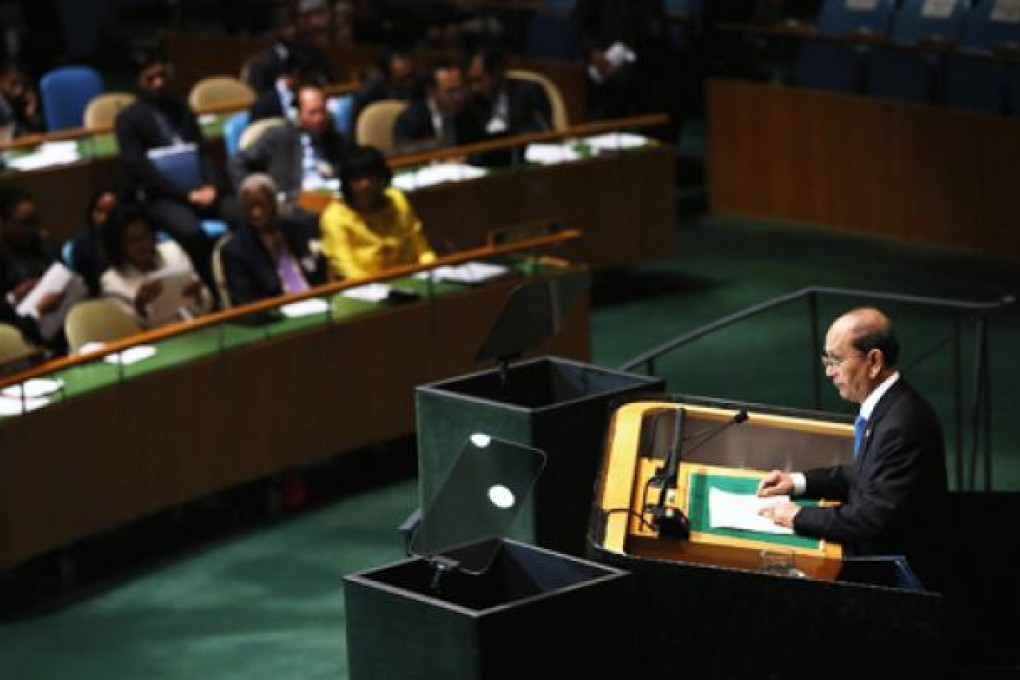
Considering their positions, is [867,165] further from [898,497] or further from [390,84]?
[898,497]

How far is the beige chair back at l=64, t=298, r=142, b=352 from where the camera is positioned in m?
8.98

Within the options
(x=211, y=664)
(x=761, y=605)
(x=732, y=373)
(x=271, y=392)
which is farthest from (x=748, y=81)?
(x=761, y=605)

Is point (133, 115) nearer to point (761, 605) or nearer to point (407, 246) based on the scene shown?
point (407, 246)

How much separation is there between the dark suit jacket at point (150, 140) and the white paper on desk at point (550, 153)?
70.9 inches

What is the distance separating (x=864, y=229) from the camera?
542 inches

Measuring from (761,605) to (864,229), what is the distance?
338 inches

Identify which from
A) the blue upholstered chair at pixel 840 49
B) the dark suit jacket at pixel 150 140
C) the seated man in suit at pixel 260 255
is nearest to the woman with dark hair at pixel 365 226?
the seated man in suit at pixel 260 255

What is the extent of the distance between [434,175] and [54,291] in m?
2.76

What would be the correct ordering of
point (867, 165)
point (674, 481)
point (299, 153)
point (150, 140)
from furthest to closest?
point (867, 165)
point (150, 140)
point (299, 153)
point (674, 481)

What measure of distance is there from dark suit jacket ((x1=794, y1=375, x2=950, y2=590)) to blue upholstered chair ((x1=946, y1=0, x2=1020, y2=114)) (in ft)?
24.7

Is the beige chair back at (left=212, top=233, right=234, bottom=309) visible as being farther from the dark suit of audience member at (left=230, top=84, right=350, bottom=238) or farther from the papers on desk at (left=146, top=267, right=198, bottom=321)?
the dark suit of audience member at (left=230, top=84, right=350, bottom=238)

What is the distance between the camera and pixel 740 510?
19.6 feet

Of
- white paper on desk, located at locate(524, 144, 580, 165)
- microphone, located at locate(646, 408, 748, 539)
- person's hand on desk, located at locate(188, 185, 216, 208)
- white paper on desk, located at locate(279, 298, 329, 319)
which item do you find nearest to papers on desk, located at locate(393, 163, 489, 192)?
white paper on desk, located at locate(524, 144, 580, 165)

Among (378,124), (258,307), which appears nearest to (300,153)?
(378,124)
